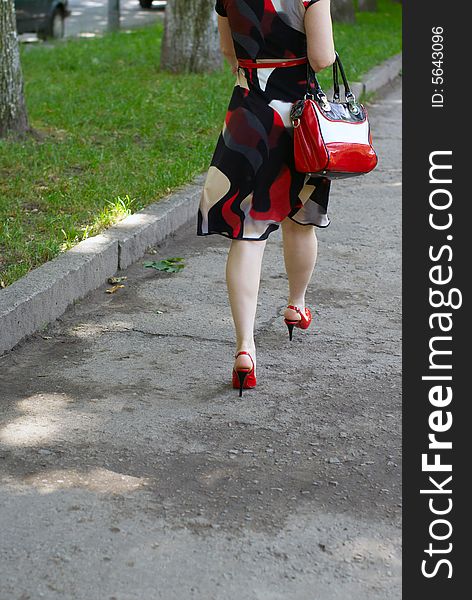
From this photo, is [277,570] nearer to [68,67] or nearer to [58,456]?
[58,456]

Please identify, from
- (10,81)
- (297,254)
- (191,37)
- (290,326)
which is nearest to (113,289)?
(290,326)

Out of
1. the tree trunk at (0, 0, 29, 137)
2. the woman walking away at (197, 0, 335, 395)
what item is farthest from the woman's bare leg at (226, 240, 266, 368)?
the tree trunk at (0, 0, 29, 137)

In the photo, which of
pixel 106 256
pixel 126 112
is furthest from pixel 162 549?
pixel 126 112

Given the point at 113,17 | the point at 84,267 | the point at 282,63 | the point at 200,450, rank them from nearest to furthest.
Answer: the point at 200,450, the point at 282,63, the point at 84,267, the point at 113,17

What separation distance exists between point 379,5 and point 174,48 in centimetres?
1563

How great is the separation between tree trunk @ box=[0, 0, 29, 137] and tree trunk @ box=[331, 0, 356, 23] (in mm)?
12490

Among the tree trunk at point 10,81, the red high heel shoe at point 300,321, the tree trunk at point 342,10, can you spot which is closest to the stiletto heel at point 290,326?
the red high heel shoe at point 300,321

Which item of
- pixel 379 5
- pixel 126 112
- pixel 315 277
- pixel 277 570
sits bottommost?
pixel 277 570

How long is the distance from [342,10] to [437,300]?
16409 mm

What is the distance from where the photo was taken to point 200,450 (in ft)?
12.3

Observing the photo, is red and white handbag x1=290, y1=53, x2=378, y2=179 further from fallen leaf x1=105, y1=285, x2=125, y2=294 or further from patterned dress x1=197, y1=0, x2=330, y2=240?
fallen leaf x1=105, y1=285, x2=125, y2=294

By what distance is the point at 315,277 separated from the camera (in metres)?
5.88

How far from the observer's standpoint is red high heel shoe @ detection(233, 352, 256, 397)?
4.22 m

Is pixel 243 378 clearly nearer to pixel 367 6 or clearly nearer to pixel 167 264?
pixel 167 264
